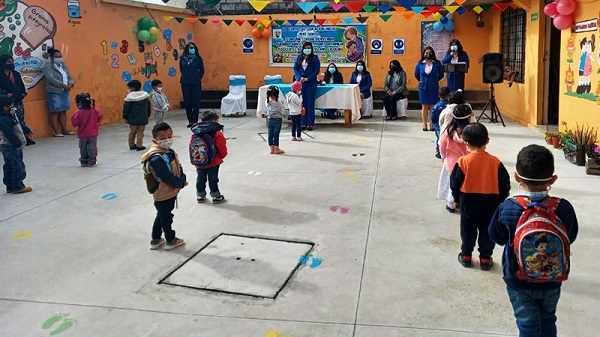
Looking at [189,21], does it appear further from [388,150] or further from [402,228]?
[402,228]

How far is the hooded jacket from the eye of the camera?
8898mm

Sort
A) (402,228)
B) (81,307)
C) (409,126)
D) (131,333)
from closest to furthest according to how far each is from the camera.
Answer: (131,333)
(81,307)
(402,228)
(409,126)

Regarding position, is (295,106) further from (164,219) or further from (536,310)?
(536,310)

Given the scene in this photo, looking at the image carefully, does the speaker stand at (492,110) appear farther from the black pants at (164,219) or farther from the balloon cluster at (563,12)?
the black pants at (164,219)

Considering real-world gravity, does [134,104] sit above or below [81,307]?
above

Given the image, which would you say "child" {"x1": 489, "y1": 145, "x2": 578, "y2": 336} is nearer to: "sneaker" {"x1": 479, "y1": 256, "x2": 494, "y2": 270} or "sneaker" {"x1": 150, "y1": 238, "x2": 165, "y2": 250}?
"sneaker" {"x1": 479, "y1": 256, "x2": 494, "y2": 270}

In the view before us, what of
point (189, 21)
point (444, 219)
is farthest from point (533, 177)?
point (189, 21)

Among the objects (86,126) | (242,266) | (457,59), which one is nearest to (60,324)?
(242,266)

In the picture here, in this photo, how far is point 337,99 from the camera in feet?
36.6

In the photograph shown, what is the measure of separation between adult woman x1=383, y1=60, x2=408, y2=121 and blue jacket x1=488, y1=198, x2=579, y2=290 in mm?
9740

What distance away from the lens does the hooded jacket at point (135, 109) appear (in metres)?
8.90

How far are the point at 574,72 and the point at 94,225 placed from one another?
7.12m

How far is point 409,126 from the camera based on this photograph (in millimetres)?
11078

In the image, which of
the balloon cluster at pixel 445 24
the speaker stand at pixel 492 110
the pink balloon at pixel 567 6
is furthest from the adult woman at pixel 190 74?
the pink balloon at pixel 567 6
